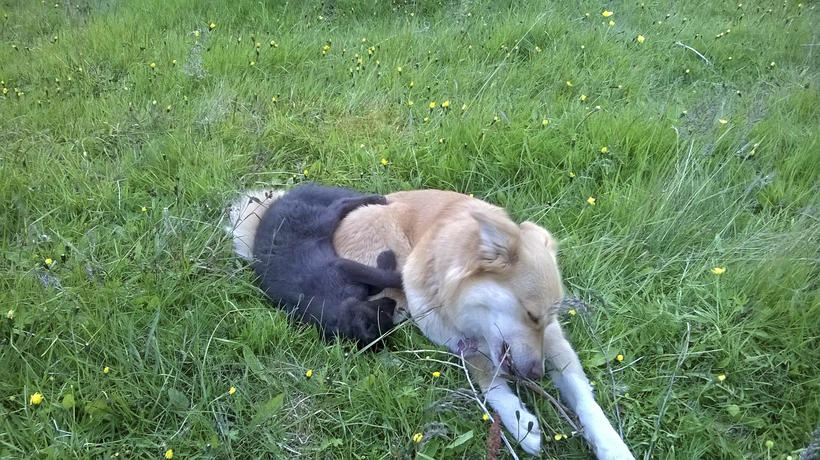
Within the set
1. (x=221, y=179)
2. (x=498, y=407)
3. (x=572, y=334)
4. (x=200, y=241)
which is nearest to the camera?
(x=498, y=407)

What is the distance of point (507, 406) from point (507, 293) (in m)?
0.48

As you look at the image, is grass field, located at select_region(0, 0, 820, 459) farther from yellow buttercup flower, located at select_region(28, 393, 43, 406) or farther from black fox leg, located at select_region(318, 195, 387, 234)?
black fox leg, located at select_region(318, 195, 387, 234)

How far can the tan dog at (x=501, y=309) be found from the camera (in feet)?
7.94

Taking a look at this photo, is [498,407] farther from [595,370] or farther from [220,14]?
[220,14]

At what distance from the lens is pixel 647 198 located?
3.38m

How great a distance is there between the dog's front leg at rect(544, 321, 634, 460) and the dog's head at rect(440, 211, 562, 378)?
14 cm

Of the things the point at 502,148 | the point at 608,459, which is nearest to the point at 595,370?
the point at 608,459

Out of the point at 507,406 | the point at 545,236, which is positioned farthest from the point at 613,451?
the point at 545,236

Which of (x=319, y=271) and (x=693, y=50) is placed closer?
(x=319, y=271)

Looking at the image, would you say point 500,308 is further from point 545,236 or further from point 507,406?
point 545,236

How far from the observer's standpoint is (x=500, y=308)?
2551mm

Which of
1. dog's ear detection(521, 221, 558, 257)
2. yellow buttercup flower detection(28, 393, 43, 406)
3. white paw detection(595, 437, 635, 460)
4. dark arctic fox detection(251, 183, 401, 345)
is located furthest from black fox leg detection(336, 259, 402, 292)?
yellow buttercup flower detection(28, 393, 43, 406)

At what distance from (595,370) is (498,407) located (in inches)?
21.0

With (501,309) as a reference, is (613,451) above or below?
below
